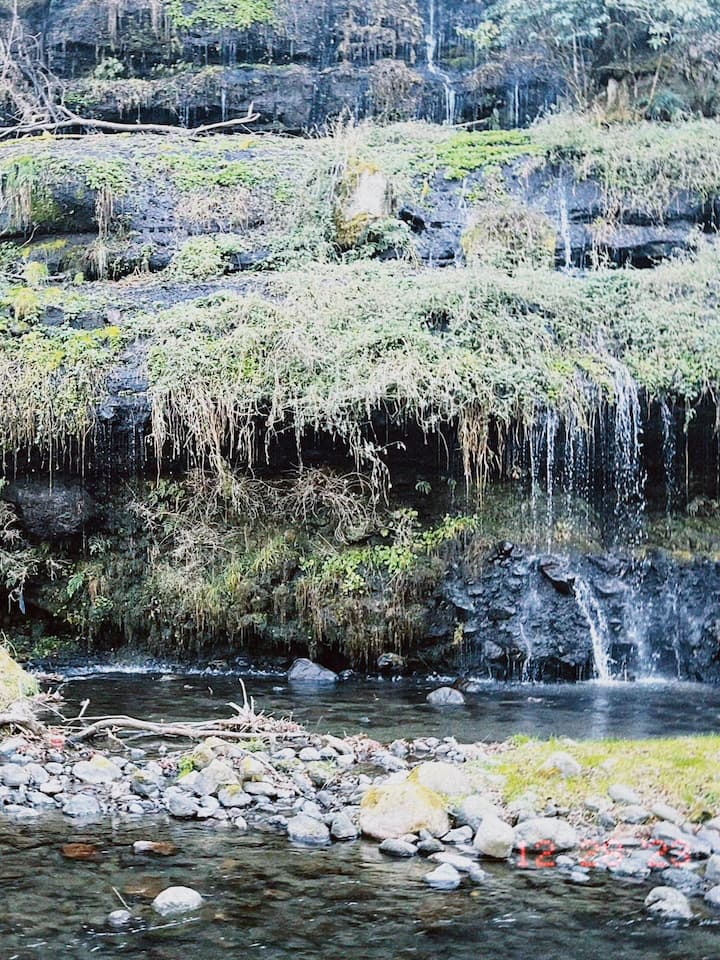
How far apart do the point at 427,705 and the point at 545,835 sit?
4339mm

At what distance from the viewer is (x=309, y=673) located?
11.4 m

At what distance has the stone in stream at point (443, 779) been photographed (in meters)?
5.79

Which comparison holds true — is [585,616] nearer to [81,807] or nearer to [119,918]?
[81,807]

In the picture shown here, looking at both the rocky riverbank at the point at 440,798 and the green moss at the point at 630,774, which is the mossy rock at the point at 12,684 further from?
the green moss at the point at 630,774

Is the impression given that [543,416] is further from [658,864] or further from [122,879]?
[122,879]

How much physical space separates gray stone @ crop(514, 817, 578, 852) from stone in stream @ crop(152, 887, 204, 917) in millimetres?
1689

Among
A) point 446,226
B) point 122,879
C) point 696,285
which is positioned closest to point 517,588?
point 696,285

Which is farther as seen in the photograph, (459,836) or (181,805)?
(181,805)

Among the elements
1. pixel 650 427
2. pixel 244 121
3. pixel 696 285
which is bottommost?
pixel 650 427

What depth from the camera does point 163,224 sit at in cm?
1564

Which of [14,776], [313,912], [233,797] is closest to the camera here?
[313,912]

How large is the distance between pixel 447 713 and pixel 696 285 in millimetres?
7167

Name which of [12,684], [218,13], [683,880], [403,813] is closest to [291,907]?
[403,813]

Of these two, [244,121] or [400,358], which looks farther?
[244,121]
